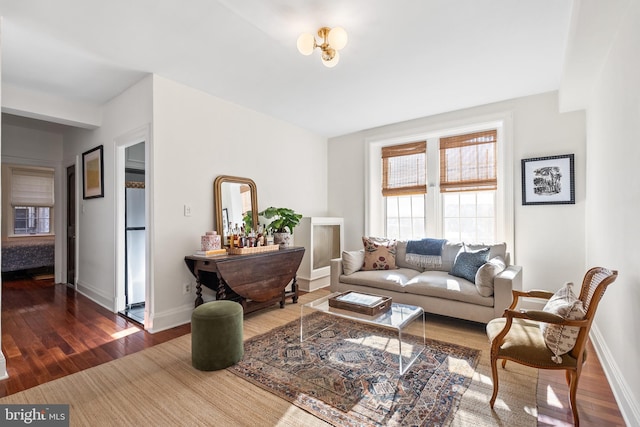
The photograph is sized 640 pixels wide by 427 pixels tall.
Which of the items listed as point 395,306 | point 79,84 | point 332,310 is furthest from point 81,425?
point 79,84

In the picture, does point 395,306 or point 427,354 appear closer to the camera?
point 427,354

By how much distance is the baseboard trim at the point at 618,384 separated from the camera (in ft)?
4.99

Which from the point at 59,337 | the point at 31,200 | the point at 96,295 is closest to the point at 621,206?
the point at 59,337

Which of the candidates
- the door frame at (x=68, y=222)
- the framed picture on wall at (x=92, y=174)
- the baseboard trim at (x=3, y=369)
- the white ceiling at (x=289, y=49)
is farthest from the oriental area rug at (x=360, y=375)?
the door frame at (x=68, y=222)

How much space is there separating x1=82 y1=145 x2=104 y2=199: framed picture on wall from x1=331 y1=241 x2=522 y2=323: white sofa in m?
3.04

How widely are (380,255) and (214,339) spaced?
2.21 m

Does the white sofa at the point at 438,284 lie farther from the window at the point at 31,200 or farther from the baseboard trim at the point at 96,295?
the window at the point at 31,200

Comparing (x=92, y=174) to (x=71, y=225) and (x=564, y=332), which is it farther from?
(x=564, y=332)

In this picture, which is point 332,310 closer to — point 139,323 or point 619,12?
point 139,323

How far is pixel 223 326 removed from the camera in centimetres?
215

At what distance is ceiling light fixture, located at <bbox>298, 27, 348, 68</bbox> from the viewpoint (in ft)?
6.62

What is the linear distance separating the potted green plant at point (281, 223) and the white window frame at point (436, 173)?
4.39 ft

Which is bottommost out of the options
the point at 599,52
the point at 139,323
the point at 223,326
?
the point at 139,323

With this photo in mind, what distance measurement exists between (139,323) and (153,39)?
103 inches
